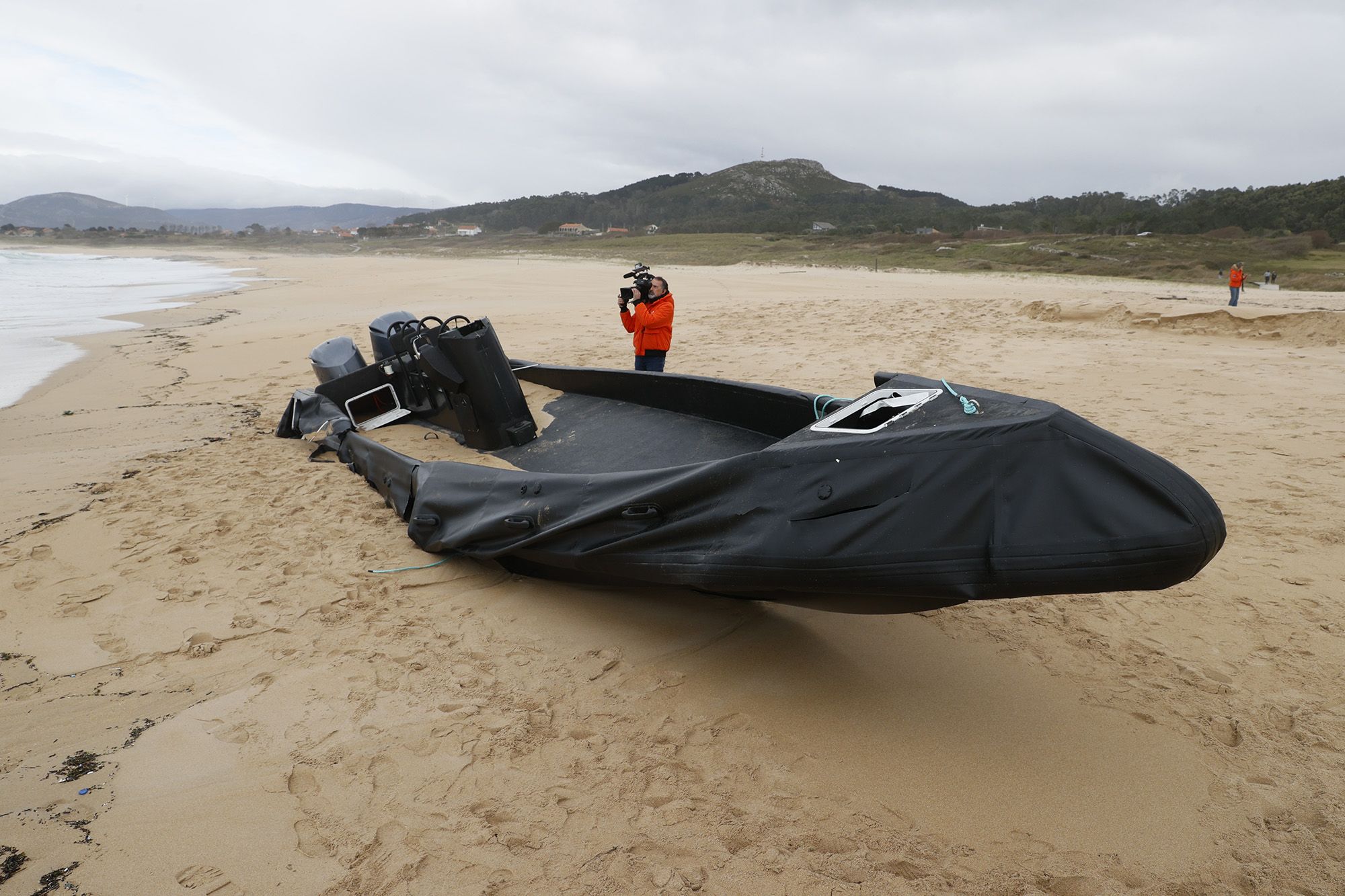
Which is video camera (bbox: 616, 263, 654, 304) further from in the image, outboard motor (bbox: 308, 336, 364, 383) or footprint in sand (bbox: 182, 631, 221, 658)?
footprint in sand (bbox: 182, 631, 221, 658)

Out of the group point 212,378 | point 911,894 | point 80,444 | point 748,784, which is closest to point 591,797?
point 748,784

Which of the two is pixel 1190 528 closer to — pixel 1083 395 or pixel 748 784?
pixel 748 784

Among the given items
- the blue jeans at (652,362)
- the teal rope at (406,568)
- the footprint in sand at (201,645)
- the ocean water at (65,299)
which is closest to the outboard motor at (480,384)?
the teal rope at (406,568)

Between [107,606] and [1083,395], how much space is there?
8.17 meters

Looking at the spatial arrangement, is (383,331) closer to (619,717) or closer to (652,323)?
(652,323)

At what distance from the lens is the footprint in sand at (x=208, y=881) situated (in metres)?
2.20

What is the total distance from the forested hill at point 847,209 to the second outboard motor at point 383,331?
38296mm

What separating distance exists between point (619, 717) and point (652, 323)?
4.66 metres

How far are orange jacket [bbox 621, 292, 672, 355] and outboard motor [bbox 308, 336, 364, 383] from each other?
2.63 m

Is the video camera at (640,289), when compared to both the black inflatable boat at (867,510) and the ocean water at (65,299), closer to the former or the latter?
the black inflatable boat at (867,510)

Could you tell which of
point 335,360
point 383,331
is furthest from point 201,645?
point 335,360

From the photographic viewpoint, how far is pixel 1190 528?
221cm

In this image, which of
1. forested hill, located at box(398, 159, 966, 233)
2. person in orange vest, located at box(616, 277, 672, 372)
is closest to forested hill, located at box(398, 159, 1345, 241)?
forested hill, located at box(398, 159, 966, 233)

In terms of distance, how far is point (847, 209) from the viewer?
76750 mm
